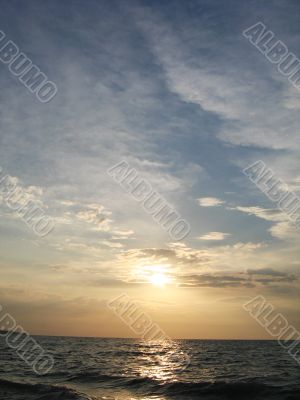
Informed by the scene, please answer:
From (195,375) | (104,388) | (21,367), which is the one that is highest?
(195,375)

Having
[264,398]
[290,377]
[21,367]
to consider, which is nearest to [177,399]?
[264,398]

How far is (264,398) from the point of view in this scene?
2442 cm

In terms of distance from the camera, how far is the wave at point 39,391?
22.7 m

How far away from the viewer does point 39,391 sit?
961 inches

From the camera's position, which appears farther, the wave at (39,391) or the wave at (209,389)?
the wave at (209,389)

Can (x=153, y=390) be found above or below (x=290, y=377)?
below

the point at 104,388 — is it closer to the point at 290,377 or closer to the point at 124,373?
the point at 124,373

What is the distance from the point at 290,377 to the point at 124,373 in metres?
15.8

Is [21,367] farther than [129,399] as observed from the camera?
Yes

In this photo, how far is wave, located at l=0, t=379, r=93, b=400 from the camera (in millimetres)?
22672

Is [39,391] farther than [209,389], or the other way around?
[209,389]

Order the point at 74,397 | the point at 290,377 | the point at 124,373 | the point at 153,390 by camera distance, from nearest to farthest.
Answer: the point at 74,397 < the point at 153,390 < the point at 290,377 < the point at 124,373

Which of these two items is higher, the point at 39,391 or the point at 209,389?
the point at 209,389

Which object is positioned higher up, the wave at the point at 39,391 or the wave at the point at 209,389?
the wave at the point at 209,389
